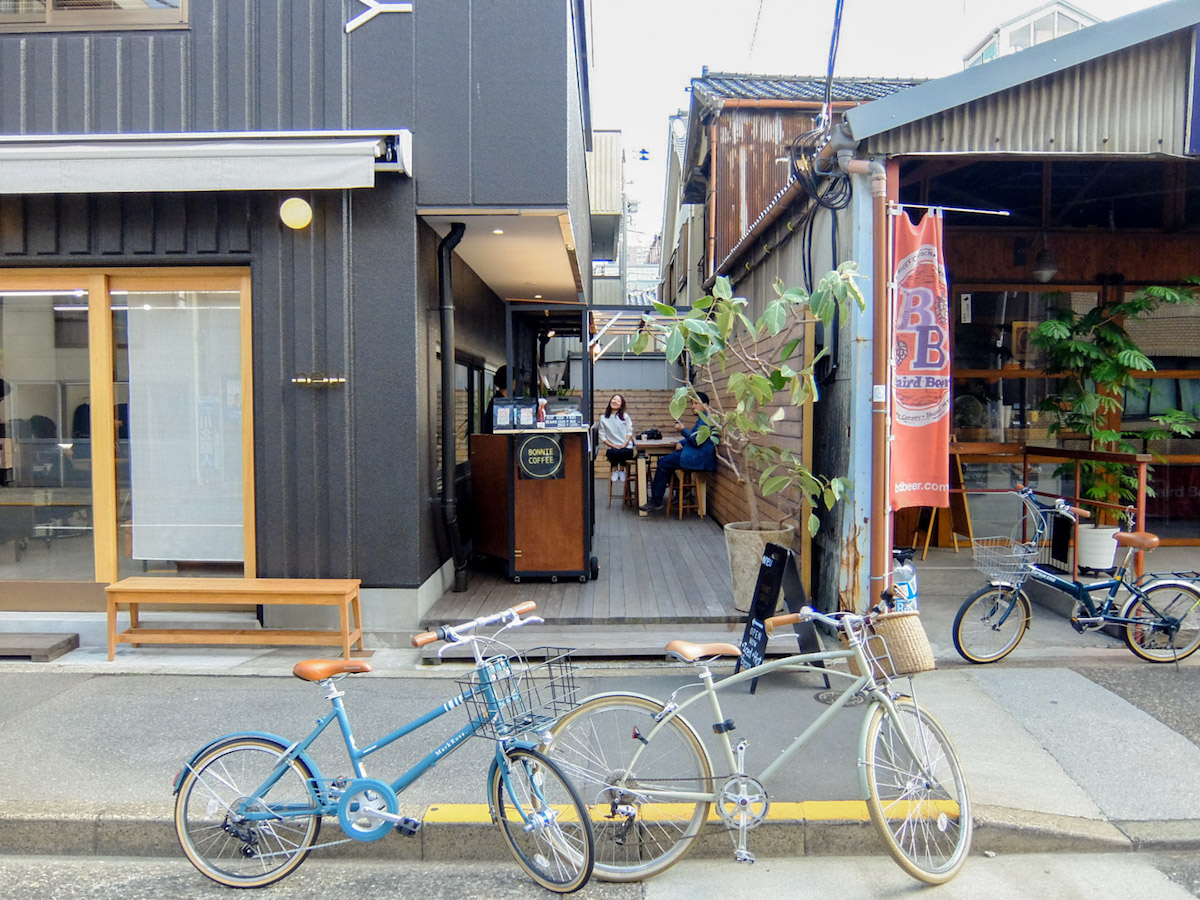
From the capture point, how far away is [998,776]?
3932 millimetres

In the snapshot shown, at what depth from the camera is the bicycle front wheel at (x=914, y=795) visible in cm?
312

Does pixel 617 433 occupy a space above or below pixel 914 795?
above

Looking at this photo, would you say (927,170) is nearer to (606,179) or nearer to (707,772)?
(707,772)

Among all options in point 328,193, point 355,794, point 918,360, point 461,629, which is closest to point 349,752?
point 355,794

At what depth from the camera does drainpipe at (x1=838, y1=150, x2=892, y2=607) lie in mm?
5352

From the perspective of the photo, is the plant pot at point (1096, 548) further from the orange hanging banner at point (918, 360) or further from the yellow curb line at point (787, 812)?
the yellow curb line at point (787, 812)

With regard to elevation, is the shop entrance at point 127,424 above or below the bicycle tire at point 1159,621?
above

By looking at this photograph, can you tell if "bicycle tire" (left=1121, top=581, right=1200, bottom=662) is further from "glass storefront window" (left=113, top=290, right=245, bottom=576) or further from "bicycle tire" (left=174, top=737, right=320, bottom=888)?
"glass storefront window" (left=113, top=290, right=245, bottom=576)

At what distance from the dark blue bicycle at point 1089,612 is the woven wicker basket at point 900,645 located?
223 cm

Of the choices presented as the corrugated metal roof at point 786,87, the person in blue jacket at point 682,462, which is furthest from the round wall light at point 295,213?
the corrugated metal roof at point 786,87

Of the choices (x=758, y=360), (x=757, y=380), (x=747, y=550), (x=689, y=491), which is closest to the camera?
(x=757, y=380)

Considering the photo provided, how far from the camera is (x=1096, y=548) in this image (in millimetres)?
6531

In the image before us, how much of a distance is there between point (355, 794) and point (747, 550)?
3.47 metres

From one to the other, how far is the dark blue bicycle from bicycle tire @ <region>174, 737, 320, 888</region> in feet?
13.7
